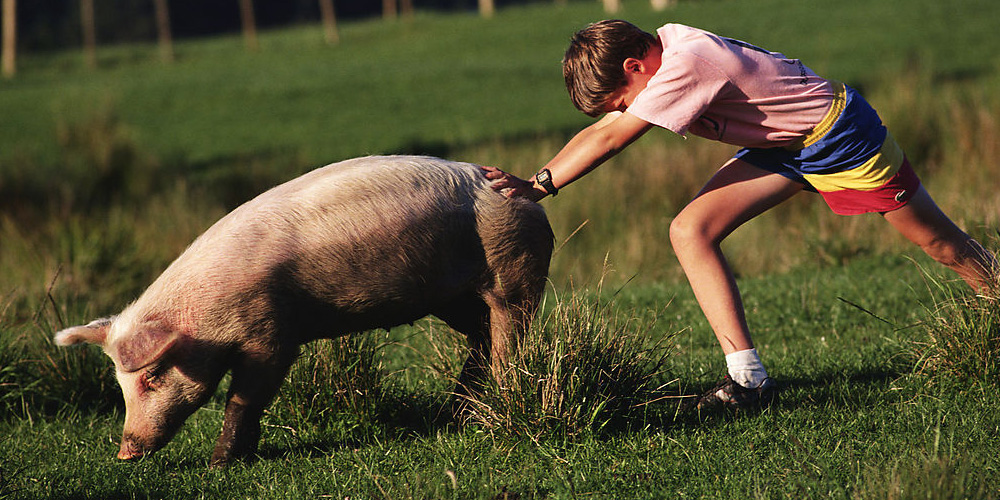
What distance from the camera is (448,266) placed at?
13.5 feet

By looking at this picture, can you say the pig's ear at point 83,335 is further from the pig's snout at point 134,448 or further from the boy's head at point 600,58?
the boy's head at point 600,58

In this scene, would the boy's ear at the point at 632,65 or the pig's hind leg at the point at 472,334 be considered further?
the pig's hind leg at the point at 472,334

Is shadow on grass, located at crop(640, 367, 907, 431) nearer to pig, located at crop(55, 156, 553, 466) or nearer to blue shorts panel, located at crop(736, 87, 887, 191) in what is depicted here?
pig, located at crop(55, 156, 553, 466)

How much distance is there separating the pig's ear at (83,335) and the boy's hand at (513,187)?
171 centimetres

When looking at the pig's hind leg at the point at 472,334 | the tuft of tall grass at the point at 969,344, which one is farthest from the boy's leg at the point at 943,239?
the pig's hind leg at the point at 472,334

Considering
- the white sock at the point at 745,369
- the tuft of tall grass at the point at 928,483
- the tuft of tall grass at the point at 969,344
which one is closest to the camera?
the tuft of tall grass at the point at 928,483

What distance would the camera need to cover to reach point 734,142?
4.14m

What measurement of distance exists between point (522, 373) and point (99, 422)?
2.56 m

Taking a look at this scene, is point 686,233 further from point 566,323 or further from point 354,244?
point 354,244

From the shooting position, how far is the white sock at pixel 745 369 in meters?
4.23

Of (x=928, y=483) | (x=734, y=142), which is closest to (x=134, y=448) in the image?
(x=734, y=142)

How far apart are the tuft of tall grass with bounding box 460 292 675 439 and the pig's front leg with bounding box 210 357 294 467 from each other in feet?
2.63

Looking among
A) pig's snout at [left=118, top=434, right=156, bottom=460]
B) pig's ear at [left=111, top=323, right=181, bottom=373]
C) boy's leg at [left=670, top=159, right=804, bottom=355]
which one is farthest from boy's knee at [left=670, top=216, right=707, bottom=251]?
pig's snout at [left=118, top=434, right=156, bottom=460]

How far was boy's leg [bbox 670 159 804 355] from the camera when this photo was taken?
4250 millimetres
